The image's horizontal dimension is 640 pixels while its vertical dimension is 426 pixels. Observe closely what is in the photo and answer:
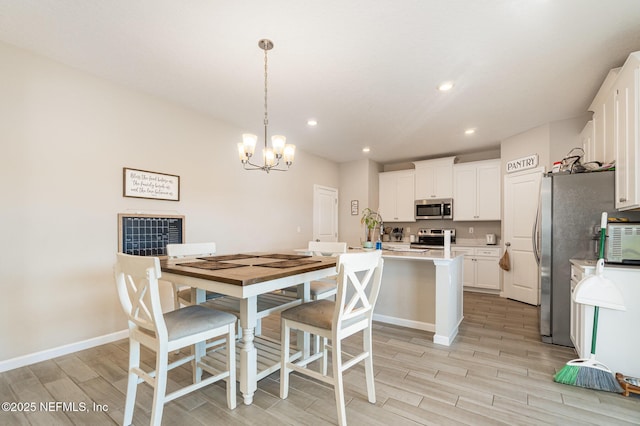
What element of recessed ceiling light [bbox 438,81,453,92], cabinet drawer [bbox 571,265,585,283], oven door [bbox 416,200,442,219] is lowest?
cabinet drawer [bbox 571,265,585,283]

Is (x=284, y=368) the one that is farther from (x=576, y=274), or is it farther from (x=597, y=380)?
(x=576, y=274)

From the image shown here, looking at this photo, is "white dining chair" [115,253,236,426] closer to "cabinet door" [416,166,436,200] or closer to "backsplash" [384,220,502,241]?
"cabinet door" [416,166,436,200]

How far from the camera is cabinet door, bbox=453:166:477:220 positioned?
5.56 m

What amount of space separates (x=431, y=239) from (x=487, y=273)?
1.19 m

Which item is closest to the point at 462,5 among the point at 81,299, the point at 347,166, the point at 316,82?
the point at 316,82

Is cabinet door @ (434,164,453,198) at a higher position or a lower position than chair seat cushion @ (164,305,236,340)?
higher

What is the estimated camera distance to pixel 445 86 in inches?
120

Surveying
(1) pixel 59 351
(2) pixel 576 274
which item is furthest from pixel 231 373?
(2) pixel 576 274

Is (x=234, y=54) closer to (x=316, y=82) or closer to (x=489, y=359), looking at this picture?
(x=316, y=82)

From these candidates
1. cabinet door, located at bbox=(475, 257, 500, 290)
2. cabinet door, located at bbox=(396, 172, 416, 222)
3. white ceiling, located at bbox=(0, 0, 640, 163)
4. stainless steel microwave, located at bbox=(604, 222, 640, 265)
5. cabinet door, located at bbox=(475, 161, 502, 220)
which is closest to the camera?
white ceiling, located at bbox=(0, 0, 640, 163)

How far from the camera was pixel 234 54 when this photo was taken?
8.21ft

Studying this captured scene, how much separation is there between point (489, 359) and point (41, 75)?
4731 mm

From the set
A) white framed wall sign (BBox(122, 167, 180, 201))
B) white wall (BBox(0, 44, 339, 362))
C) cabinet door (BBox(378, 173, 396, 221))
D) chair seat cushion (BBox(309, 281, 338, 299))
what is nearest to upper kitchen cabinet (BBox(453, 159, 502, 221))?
cabinet door (BBox(378, 173, 396, 221))

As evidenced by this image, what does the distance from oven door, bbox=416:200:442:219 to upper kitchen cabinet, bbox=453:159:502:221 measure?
296 mm
